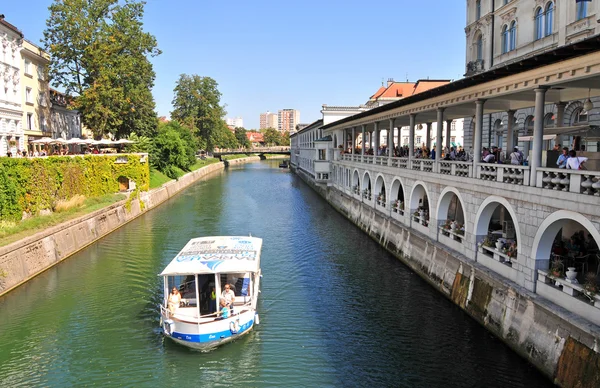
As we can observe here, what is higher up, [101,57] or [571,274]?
[101,57]

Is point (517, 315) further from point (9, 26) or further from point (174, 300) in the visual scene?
point (9, 26)

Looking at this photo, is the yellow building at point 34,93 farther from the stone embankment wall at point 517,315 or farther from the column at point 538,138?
the column at point 538,138

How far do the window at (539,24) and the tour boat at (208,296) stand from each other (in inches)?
899

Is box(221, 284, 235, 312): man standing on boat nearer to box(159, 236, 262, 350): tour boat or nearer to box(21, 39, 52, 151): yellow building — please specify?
box(159, 236, 262, 350): tour boat

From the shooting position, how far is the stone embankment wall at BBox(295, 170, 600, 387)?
34.8ft

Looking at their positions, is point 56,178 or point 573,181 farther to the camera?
point 56,178

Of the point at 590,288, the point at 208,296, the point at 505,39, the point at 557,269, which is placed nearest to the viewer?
the point at 590,288

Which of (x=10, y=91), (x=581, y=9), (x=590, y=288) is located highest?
(x=581, y=9)

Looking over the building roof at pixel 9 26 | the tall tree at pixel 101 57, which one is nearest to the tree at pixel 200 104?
the tall tree at pixel 101 57

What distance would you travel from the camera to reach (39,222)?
24656 millimetres

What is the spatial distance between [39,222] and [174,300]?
46.2ft

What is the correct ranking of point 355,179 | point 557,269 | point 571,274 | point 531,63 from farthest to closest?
point 355,179, point 531,63, point 557,269, point 571,274

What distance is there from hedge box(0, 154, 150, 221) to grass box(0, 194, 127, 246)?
83 centimetres

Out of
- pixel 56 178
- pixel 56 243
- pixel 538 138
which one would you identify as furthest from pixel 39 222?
pixel 538 138
